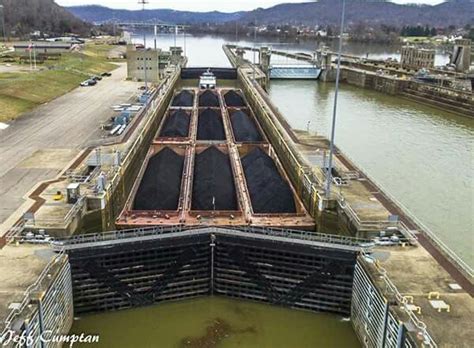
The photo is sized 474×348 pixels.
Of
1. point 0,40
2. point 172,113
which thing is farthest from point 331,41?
point 172,113

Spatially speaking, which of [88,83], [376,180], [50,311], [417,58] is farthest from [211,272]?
[417,58]

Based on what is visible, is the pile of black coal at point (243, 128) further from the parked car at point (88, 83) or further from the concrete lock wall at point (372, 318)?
the parked car at point (88, 83)

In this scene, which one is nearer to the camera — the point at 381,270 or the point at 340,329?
the point at 381,270

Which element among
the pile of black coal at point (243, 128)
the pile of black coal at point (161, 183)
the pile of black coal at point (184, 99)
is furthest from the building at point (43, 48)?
the pile of black coal at point (161, 183)

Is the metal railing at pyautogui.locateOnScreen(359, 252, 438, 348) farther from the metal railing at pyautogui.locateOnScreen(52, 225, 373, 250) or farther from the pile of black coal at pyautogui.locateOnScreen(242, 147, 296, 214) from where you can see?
the pile of black coal at pyautogui.locateOnScreen(242, 147, 296, 214)

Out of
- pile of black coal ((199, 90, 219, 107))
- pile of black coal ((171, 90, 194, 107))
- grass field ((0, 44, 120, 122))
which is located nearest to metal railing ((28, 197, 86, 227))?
grass field ((0, 44, 120, 122))

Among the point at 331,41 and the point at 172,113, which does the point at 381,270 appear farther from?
the point at 331,41
